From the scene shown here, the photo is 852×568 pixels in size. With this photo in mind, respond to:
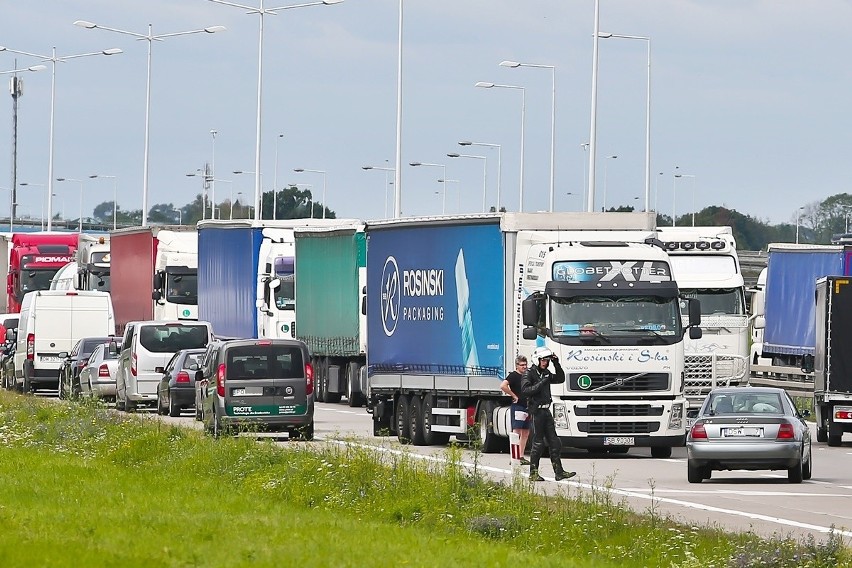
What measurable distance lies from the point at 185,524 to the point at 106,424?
1435cm

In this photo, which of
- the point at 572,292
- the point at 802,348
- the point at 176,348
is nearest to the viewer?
the point at 572,292

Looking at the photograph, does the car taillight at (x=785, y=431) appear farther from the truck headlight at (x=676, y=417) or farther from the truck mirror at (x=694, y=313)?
the truck headlight at (x=676, y=417)

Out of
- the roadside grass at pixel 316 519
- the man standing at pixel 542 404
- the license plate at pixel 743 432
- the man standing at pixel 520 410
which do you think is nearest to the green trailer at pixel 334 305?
the man standing at pixel 520 410

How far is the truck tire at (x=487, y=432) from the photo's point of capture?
97.2 feet

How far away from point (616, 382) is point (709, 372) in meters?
7.96

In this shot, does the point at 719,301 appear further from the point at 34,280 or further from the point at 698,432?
the point at 34,280

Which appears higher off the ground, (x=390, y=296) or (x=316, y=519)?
(x=390, y=296)

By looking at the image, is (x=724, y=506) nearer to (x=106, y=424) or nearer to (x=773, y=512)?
(x=773, y=512)

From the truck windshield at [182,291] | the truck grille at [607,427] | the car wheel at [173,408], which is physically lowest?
the car wheel at [173,408]

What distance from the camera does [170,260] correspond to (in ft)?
186

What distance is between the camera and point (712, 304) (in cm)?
3688

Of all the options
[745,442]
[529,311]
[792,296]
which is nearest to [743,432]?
[745,442]

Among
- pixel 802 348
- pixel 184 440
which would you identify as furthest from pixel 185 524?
pixel 802 348

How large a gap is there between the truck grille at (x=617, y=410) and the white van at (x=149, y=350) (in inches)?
645
